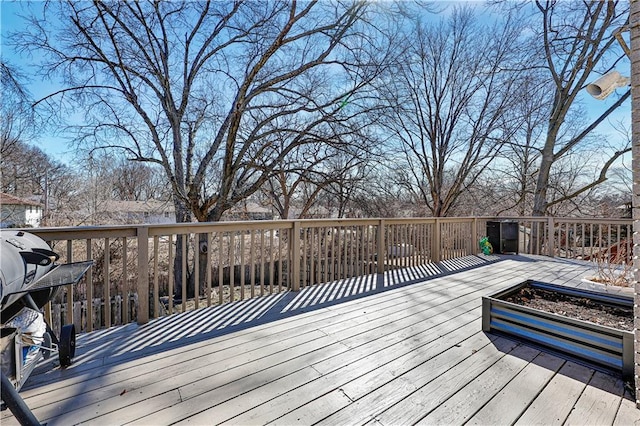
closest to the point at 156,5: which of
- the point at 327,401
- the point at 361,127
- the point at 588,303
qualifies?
the point at 361,127

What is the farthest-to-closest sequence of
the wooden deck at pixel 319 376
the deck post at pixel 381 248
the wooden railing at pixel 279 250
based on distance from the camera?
the deck post at pixel 381 248, the wooden railing at pixel 279 250, the wooden deck at pixel 319 376

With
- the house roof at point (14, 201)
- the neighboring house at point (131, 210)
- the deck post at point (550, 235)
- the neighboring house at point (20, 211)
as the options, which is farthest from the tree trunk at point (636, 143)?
the house roof at point (14, 201)

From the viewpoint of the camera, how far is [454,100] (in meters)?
10.1

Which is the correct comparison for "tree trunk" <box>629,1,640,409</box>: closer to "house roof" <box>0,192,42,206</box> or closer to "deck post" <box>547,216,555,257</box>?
"deck post" <box>547,216,555,257</box>

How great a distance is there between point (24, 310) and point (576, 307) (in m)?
3.85

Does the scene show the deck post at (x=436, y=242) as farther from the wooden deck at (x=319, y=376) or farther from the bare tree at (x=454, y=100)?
the bare tree at (x=454, y=100)

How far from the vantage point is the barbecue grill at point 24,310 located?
1.29 m

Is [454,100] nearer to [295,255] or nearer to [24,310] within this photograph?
[295,255]

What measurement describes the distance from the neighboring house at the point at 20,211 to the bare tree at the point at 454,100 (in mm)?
11312

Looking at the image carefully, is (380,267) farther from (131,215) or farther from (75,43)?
(131,215)

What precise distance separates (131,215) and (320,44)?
8954 mm

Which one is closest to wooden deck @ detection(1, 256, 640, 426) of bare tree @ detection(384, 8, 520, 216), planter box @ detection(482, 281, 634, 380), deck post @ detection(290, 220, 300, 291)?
planter box @ detection(482, 281, 634, 380)

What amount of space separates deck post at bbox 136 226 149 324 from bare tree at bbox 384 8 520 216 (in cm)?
749

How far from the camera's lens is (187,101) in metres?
7.52
